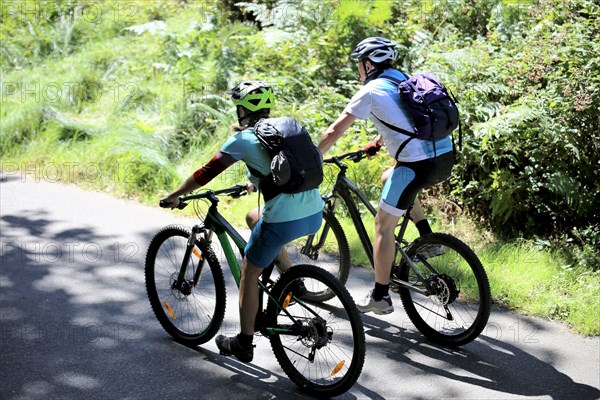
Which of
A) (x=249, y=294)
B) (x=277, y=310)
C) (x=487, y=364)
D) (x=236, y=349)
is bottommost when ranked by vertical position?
(x=487, y=364)

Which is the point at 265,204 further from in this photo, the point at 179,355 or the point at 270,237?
the point at 179,355

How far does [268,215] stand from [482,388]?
1.84 m

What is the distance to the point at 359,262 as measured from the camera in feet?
23.6

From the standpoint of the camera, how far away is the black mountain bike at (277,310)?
471 cm

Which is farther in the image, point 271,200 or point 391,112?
point 391,112

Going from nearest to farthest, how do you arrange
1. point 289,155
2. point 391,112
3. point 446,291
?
point 289,155, point 391,112, point 446,291

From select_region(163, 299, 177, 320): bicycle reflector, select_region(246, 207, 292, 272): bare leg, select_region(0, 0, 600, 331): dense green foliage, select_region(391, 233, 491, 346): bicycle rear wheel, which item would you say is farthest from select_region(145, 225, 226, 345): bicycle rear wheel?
select_region(0, 0, 600, 331): dense green foliage

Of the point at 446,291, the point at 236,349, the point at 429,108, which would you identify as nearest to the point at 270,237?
the point at 236,349

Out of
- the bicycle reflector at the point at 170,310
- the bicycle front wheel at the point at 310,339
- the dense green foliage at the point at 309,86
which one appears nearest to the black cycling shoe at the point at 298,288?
the bicycle front wheel at the point at 310,339

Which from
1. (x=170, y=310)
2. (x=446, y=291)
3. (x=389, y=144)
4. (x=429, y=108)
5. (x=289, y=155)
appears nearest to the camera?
(x=289, y=155)

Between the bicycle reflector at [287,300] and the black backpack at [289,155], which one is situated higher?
the black backpack at [289,155]

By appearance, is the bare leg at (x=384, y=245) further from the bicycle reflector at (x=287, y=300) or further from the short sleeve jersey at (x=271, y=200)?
the bicycle reflector at (x=287, y=300)

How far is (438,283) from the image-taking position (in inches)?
217

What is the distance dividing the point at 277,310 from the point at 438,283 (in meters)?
1.31
